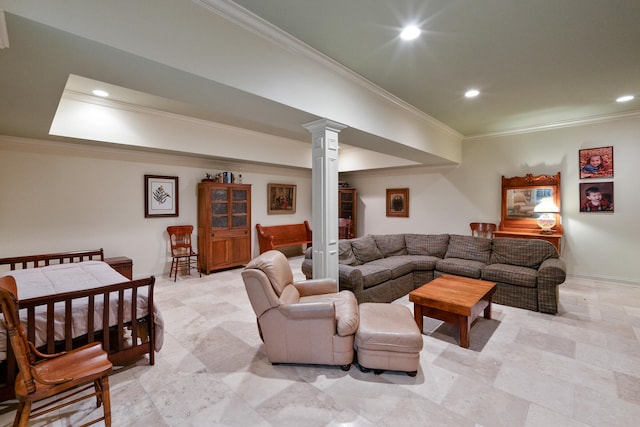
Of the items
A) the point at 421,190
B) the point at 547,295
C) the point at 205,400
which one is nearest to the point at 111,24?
the point at 205,400

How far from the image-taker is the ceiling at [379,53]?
1.67 meters

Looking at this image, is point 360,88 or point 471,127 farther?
point 471,127

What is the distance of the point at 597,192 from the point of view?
4668mm

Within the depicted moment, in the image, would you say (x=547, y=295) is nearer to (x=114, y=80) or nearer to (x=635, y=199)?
(x=635, y=199)

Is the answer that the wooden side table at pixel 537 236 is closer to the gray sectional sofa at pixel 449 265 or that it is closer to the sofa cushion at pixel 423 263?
the gray sectional sofa at pixel 449 265

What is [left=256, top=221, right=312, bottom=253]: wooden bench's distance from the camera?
649 centimetres

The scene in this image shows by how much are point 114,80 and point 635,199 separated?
6.90m

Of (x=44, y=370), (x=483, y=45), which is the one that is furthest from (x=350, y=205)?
(x=44, y=370)

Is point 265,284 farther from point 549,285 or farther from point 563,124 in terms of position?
point 563,124

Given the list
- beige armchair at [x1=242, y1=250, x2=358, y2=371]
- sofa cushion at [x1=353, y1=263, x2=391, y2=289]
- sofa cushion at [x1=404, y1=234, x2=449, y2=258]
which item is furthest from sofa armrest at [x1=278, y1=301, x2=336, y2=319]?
sofa cushion at [x1=404, y1=234, x2=449, y2=258]

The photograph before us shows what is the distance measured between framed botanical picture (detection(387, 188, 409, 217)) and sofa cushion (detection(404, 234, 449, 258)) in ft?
7.13

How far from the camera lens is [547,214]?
497 cm

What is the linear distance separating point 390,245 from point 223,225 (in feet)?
10.5

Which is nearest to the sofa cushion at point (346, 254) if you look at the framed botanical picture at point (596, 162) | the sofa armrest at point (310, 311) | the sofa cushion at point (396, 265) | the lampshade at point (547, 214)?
the sofa cushion at point (396, 265)
